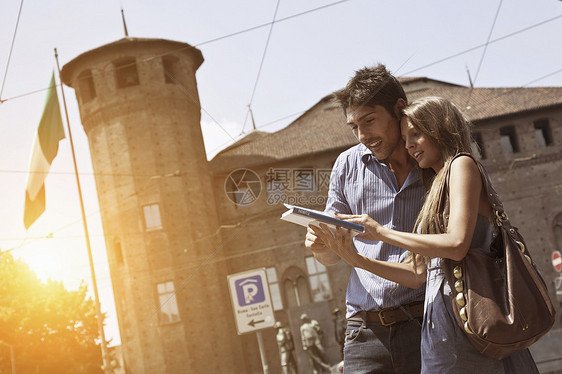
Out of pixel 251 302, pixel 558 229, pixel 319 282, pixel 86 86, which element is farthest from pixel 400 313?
pixel 86 86

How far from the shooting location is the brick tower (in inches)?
948

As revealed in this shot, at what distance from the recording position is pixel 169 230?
24.9 meters

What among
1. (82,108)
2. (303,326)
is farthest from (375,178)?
(82,108)

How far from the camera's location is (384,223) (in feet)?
8.91

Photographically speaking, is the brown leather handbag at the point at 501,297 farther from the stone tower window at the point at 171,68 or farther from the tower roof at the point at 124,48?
the stone tower window at the point at 171,68

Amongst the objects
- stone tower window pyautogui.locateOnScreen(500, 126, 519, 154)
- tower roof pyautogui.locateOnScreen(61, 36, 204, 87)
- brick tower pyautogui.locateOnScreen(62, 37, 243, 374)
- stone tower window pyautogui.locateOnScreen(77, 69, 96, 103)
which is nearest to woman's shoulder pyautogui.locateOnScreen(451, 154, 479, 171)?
brick tower pyautogui.locateOnScreen(62, 37, 243, 374)

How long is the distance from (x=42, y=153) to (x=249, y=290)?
12.4 meters

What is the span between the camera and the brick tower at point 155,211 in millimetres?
24078

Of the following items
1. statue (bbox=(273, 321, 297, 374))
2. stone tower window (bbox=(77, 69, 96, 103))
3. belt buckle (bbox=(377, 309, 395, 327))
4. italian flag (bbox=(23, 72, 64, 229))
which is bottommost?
statue (bbox=(273, 321, 297, 374))

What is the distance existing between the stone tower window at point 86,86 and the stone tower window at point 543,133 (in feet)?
59.2

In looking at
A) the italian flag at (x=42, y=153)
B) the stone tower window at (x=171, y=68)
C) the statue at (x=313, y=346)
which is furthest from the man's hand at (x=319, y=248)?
the stone tower window at (x=171, y=68)

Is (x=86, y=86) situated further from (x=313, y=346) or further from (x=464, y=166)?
(x=464, y=166)

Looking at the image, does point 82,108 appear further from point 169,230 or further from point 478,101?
point 478,101

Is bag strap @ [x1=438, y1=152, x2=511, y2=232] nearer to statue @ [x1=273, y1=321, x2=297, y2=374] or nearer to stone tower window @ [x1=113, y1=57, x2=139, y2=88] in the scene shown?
statue @ [x1=273, y1=321, x2=297, y2=374]
